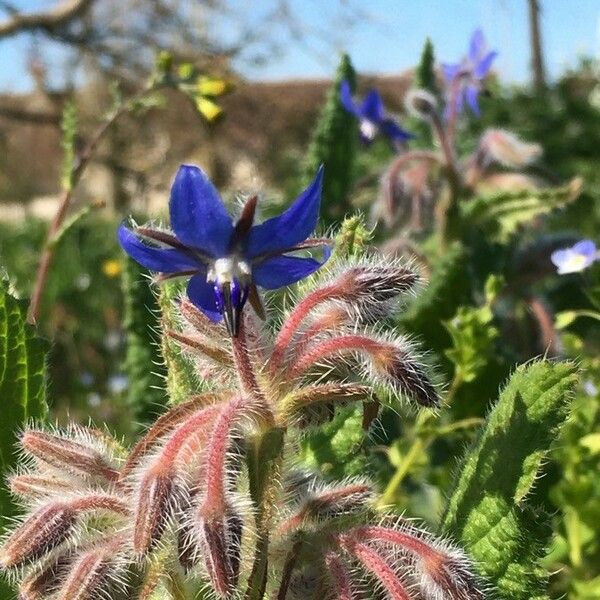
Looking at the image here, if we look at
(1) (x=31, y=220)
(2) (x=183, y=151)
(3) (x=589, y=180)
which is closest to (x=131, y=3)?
(1) (x=31, y=220)

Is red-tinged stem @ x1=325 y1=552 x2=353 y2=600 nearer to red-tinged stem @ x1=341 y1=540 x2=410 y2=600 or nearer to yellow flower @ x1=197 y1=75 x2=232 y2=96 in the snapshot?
red-tinged stem @ x1=341 y1=540 x2=410 y2=600

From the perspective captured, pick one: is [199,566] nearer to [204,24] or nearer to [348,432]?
A: [348,432]

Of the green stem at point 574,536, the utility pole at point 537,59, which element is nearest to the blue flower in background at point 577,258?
the green stem at point 574,536

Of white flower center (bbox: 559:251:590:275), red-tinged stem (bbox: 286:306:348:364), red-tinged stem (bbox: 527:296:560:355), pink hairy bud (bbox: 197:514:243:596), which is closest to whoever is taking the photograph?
pink hairy bud (bbox: 197:514:243:596)

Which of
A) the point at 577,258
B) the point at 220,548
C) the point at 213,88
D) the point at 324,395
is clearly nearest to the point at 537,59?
the point at 213,88

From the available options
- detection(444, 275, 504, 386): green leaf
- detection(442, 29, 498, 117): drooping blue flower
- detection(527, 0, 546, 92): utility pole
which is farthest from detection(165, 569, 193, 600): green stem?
detection(527, 0, 546, 92): utility pole

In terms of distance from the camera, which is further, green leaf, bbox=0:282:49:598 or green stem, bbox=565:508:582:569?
green stem, bbox=565:508:582:569

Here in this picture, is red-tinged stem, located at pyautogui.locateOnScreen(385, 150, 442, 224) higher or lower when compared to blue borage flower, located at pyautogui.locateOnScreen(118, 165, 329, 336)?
higher

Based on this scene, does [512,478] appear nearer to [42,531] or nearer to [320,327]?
[320,327]

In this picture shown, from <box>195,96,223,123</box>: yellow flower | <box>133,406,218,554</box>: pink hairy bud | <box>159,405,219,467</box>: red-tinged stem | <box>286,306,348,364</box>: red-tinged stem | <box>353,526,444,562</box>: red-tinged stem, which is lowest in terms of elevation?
<box>353,526,444,562</box>: red-tinged stem
